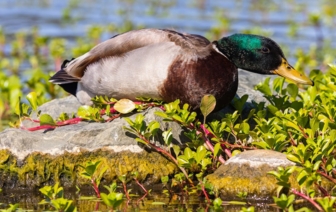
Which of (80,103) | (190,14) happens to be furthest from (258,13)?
(80,103)

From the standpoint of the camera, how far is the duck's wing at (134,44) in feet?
19.5

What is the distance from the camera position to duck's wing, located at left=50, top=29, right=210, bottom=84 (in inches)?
234

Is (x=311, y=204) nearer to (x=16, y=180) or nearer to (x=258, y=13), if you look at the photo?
(x=16, y=180)

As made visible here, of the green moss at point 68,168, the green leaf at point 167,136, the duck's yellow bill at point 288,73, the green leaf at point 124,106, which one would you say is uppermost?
the duck's yellow bill at point 288,73

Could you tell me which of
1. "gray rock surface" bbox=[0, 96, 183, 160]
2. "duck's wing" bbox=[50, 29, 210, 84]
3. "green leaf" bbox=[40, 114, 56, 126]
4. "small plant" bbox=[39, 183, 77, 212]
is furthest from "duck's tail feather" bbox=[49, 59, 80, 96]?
"small plant" bbox=[39, 183, 77, 212]

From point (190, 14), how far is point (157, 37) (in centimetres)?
960

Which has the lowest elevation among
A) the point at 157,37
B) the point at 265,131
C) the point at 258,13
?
the point at 258,13

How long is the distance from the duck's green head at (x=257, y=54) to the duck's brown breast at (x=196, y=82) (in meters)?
0.20

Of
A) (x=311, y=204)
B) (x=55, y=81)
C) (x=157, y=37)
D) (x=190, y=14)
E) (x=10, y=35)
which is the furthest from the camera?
(x=190, y=14)

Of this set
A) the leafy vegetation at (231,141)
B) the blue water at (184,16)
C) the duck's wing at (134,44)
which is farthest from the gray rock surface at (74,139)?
the blue water at (184,16)

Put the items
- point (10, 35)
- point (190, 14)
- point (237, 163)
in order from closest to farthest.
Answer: point (237, 163) → point (10, 35) → point (190, 14)

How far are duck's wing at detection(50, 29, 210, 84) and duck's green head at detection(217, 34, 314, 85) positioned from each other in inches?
9.2

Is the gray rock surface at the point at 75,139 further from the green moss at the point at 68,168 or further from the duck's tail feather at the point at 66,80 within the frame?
the duck's tail feather at the point at 66,80

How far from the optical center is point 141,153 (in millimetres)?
5559
